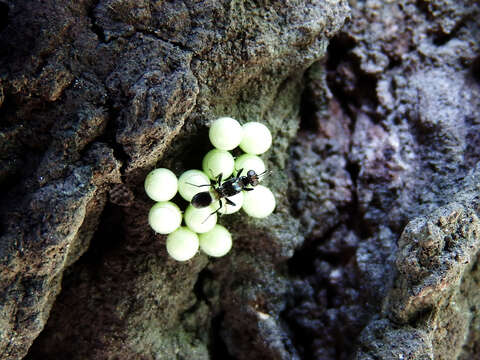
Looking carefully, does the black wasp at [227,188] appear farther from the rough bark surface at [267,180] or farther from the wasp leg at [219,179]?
the rough bark surface at [267,180]

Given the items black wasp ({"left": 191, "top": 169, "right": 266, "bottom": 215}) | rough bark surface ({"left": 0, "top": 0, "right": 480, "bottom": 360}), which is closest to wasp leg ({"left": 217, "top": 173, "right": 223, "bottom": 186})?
black wasp ({"left": 191, "top": 169, "right": 266, "bottom": 215})

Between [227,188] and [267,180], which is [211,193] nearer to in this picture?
[227,188]

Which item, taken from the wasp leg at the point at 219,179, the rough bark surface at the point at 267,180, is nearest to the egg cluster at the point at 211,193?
the wasp leg at the point at 219,179

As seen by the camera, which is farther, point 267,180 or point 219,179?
point 267,180

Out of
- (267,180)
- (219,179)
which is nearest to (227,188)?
(219,179)

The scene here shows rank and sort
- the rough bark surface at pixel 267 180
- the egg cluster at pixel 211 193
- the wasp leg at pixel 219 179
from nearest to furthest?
the rough bark surface at pixel 267 180 < the egg cluster at pixel 211 193 < the wasp leg at pixel 219 179

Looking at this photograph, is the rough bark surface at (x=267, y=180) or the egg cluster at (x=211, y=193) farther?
the egg cluster at (x=211, y=193)
